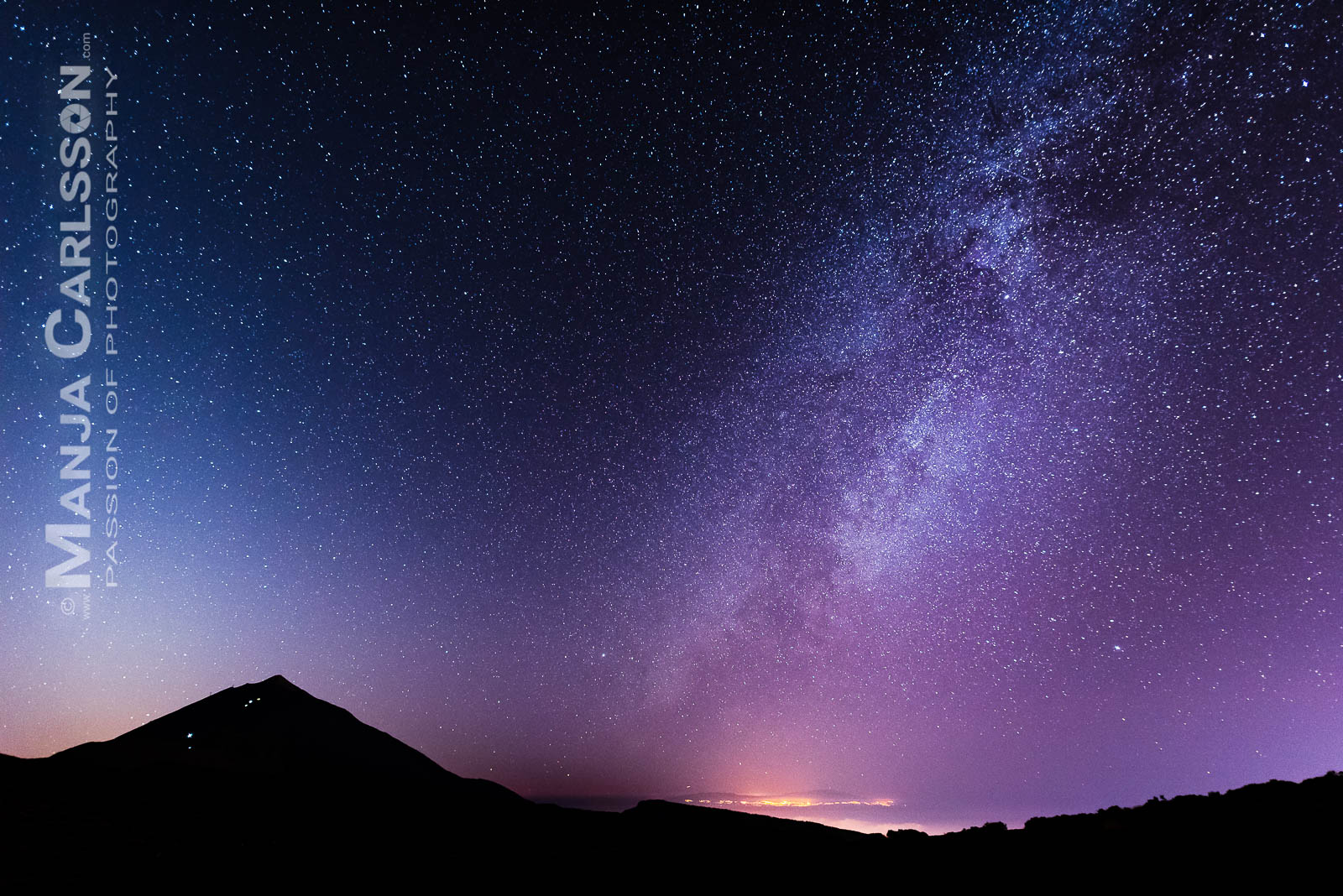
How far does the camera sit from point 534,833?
49.8 ft

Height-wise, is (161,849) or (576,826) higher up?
(161,849)

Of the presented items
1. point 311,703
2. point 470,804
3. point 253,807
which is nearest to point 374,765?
point 311,703

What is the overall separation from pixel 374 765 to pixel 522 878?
30.4m

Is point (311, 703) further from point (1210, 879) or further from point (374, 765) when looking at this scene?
point (1210, 879)

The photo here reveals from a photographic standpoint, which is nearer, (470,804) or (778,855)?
(778,855)

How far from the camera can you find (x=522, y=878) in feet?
34.4

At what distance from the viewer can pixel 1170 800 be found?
10.7 m

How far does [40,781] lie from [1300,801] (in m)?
25.0

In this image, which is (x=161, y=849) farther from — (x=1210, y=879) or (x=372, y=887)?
(x=1210, y=879)

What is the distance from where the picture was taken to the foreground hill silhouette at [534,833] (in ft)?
27.7

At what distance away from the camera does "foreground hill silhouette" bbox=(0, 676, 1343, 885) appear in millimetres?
8438

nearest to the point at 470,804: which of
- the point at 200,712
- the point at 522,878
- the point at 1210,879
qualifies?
the point at 522,878

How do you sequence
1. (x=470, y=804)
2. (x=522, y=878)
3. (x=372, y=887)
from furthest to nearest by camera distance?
A: (x=470, y=804), (x=522, y=878), (x=372, y=887)

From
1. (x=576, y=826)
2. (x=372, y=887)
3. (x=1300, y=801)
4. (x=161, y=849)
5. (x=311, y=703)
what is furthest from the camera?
(x=311, y=703)
